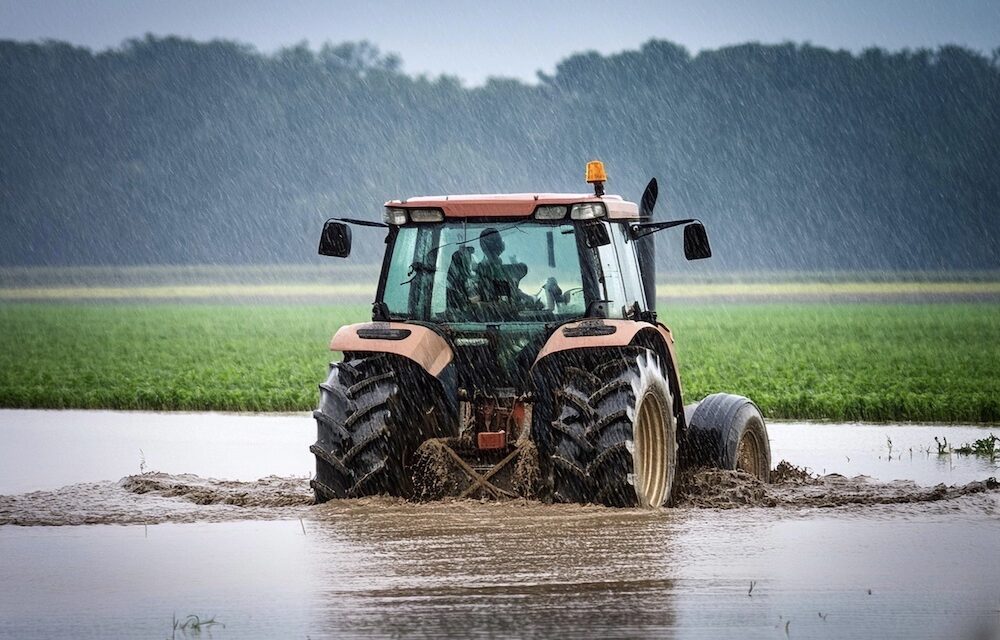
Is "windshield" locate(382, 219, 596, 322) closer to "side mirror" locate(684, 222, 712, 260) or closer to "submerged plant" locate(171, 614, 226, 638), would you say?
"side mirror" locate(684, 222, 712, 260)

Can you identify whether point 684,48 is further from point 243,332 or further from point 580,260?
point 580,260

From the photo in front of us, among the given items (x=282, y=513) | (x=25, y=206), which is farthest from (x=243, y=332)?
(x=25, y=206)

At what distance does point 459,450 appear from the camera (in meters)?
9.94

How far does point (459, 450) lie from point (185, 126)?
138 m

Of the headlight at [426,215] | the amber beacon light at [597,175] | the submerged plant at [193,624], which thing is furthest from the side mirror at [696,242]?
the submerged plant at [193,624]

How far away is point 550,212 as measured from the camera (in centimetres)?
1023

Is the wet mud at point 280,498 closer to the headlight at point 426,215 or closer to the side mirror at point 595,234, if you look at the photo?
the side mirror at point 595,234

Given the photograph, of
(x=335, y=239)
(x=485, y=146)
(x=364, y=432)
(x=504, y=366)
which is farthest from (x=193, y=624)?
(x=485, y=146)

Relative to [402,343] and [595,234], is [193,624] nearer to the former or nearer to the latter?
[402,343]

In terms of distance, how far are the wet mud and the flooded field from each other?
2cm

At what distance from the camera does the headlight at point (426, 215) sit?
10.4 m

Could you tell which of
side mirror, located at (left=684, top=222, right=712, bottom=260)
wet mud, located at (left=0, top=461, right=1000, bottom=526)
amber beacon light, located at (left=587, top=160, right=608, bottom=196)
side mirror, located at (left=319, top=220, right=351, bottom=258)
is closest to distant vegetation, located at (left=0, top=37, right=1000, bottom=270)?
wet mud, located at (left=0, top=461, right=1000, bottom=526)

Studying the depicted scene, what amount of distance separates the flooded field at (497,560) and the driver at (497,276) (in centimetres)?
139

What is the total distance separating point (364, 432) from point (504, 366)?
1.04 metres
